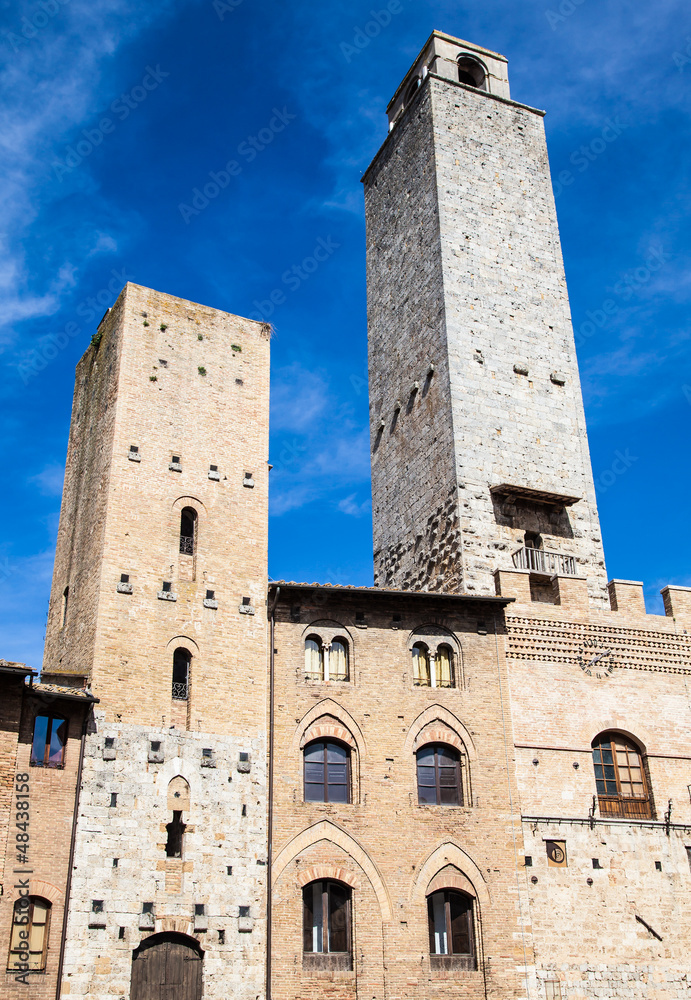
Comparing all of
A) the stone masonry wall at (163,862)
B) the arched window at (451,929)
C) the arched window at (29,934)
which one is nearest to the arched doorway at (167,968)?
the stone masonry wall at (163,862)

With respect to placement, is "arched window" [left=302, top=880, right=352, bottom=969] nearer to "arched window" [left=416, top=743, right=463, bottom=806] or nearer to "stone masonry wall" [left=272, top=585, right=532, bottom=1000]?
"stone masonry wall" [left=272, top=585, right=532, bottom=1000]

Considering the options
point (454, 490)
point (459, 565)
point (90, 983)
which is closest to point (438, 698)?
point (459, 565)

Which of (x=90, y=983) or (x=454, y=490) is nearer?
(x=90, y=983)

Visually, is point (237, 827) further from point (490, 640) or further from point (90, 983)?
point (490, 640)

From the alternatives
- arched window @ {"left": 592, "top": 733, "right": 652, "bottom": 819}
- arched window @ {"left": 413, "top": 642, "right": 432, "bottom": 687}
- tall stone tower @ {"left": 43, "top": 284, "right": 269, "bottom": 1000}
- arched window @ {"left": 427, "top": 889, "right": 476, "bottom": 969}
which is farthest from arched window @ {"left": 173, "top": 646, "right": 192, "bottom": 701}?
arched window @ {"left": 592, "top": 733, "right": 652, "bottom": 819}

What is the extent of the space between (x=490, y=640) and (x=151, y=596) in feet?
27.2

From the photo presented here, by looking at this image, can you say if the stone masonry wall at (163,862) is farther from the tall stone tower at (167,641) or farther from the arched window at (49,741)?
the arched window at (49,741)

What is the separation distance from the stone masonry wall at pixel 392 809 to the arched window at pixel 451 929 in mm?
261

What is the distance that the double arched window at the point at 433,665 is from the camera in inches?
945

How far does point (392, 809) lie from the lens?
22297 millimetres

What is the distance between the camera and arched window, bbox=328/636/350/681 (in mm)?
23438

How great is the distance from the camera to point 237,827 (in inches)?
832

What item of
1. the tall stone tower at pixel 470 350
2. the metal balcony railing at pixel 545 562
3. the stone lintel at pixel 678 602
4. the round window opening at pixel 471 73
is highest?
the round window opening at pixel 471 73

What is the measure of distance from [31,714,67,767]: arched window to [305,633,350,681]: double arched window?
561 centimetres
